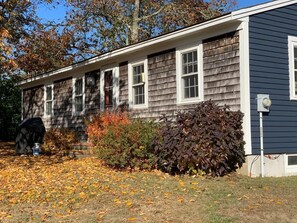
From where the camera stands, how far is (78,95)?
17.8 m

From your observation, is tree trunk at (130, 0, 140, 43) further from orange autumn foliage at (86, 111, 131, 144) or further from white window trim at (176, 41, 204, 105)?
white window trim at (176, 41, 204, 105)

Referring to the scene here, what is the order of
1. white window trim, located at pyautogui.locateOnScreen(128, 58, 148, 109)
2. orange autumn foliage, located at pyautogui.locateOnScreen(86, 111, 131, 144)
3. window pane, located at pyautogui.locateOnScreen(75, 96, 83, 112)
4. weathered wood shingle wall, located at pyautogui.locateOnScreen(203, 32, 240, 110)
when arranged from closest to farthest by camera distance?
weathered wood shingle wall, located at pyautogui.locateOnScreen(203, 32, 240, 110)
orange autumn foliage, located at pyautogui.locateOnScreen(86, 111, 131, 144)
white window trim, located at pyautogui.locateOnScreen(128, 58, 148, 109)
window pane, located at pyautogui.locateOnScreen(75, 96, 83, 112)

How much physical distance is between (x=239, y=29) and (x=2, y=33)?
640cm

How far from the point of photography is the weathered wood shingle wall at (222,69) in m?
10.1

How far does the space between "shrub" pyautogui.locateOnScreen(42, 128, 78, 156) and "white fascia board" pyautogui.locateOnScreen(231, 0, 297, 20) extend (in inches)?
315

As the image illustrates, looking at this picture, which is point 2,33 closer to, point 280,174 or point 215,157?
point 215,157

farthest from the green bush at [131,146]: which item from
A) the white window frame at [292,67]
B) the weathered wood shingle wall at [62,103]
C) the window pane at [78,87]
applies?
the weathered wood shingle wall at [62,103]

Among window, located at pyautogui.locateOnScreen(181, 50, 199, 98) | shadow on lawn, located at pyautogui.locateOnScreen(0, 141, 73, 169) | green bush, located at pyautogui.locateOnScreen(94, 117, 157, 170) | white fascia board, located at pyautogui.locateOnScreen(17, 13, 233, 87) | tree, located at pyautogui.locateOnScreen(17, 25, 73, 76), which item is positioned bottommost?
shadow on lawn, located at pyautogui.locateOnScreen(0, 141, 73, 169)

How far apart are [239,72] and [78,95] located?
946 centimetres

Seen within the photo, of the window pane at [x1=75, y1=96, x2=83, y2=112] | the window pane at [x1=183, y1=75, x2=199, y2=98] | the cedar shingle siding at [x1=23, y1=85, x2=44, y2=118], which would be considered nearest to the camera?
the window pane at [x1=183, y1=75, x2=199, y2=98]

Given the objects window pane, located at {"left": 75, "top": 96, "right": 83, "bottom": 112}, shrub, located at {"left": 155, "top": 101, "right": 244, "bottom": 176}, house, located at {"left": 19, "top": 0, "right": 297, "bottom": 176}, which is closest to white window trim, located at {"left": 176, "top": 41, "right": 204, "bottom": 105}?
house, located at {"left": 19, "top": 0, "right": 297, "bottom": 176}

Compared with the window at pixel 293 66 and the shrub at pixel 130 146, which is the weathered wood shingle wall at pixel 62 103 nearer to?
the shrub at pixel 130 146

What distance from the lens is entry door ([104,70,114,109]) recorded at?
15.7 meters

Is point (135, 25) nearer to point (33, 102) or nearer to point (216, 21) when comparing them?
point (33, 102)
